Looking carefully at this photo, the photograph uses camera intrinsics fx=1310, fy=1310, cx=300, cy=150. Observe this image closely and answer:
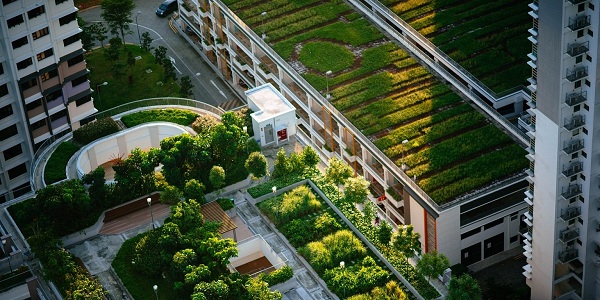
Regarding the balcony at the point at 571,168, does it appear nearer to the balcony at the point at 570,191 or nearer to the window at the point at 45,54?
the balcony at the point at 570,191

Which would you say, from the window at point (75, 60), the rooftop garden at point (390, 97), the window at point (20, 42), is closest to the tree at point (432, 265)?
the rooftop garden at point (390, 97)

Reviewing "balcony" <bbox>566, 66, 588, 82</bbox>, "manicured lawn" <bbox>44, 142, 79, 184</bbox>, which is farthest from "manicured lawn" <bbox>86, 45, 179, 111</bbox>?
"balcony" <bbox>566, 66, 588, 82</bbox>

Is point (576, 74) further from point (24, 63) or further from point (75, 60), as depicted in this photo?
point (24, 63)

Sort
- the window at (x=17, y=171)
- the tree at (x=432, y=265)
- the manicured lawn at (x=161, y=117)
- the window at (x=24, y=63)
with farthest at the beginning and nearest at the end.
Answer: the window at (x=17, y=171)
the window at (x=24, y=63)
the manicured lawn at (x=161, y=117)
the tree at (x=432, y=265)

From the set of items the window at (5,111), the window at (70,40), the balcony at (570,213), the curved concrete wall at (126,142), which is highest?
the window at (70,40)

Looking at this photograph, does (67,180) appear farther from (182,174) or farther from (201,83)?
(201,83)

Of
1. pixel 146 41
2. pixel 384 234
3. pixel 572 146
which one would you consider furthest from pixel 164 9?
pixel 572 146

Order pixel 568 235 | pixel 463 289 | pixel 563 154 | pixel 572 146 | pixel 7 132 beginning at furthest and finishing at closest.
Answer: pixel 7 132 < pixel 568 235 < pixel 463 289 < pixel 563 154 < pixel 572 146
